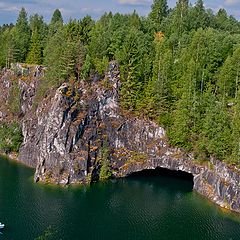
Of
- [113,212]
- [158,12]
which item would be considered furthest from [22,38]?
[113,212]

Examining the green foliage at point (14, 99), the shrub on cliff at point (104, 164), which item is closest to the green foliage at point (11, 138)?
the green foliage at point (14, 99)

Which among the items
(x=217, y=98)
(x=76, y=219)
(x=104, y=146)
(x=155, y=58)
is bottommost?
(x=76, y=219)

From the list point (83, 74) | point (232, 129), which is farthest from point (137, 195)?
point (83, 74)

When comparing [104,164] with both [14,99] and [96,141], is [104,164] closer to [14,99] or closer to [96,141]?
[96,141]

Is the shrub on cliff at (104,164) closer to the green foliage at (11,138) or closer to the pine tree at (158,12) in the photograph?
the green foliage at (11,138)

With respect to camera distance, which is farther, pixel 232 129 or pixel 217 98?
pixel 217 98

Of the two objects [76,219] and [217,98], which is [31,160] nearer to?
[76,219]
